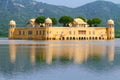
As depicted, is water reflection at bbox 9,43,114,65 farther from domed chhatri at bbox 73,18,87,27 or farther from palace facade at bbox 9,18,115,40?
domed chhatri at bbox 73,18,87,27

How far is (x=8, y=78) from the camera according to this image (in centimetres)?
2048

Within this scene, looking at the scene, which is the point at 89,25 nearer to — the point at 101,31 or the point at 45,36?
Answer: the point at 101,31

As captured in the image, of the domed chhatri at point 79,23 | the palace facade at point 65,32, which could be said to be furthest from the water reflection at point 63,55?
the domed chhatri at point 79,23

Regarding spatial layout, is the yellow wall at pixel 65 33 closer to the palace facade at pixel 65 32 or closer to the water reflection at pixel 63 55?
the palace facade at pixel 65 32

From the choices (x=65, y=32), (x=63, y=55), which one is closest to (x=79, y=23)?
(x=65, y=32)

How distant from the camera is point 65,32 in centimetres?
9531

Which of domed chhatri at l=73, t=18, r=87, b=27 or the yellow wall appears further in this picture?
domed chhatri at l=73, t=18, r=87, b=27

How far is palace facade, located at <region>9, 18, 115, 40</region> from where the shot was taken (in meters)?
94.8

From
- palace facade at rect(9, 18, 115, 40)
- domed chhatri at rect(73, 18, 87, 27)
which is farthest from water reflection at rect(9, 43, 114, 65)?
domed chhatri at rect(73, 18, 87, 27)

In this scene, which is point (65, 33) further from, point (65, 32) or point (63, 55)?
point (63, 55)

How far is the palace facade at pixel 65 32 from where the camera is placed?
94.8 metres

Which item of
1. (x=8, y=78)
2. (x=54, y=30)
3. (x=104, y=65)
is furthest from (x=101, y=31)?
(x=8, y=78)

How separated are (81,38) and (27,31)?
1273 centimetres

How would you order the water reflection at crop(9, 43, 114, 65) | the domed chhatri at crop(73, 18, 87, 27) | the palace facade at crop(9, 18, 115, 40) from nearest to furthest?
the water reflection at crop(9, 43, 114, 65) < the palace facade at crop(9, 18, 115, 40) < the domed chhatri at crop(73, 18, 87, 27)
